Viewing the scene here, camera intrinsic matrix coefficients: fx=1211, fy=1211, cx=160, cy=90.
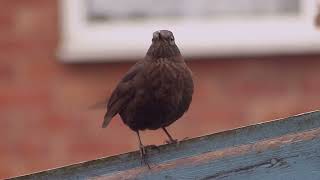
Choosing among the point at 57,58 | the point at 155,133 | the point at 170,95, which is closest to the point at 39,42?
the point at 57,58

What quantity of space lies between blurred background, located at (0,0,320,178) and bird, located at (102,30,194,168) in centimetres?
360

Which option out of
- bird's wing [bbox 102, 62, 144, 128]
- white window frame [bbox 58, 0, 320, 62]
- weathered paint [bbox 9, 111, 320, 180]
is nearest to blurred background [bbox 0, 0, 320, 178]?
white window frame [bbox 58, 0, 320, 62]

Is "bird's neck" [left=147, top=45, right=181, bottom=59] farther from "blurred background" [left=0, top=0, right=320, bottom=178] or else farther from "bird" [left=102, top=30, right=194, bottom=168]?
"blurred background" [left=0, top=0, right=320, bottom=178]

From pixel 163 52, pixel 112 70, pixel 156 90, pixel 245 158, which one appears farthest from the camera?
pixel 112 70

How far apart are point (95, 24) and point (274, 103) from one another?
131 centimetres

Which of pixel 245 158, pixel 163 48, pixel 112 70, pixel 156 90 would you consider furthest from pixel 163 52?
pixel 112 70

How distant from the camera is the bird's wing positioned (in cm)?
416

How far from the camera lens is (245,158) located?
10.5 feet

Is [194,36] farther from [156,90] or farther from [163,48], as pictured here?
[156,90]

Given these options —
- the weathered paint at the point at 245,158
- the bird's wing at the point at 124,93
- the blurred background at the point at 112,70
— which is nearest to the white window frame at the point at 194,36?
the blurred background at the point at 112,70

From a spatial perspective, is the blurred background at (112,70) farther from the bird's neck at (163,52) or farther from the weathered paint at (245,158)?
the weathered paint at (245,158)

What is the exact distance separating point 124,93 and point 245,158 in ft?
3.62

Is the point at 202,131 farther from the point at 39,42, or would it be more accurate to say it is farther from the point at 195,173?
the point at 195,173

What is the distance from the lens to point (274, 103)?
26.7 feet
